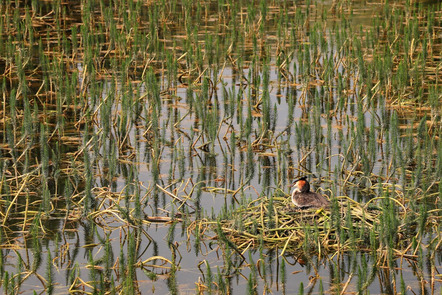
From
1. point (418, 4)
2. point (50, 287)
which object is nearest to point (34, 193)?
point (50, 287)

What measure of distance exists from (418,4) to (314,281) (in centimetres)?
872

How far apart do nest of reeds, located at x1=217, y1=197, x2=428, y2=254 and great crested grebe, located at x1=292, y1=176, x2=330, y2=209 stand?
0.14 ft

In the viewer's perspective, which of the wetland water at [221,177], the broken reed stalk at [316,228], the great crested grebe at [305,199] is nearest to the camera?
the wetland water at [221,177]

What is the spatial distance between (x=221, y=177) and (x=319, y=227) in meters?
1.41

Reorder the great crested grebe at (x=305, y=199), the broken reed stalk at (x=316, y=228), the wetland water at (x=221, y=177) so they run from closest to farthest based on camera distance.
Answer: the wetland water at (x=221, y=177), the broken reed stalk at (x=316, y=228), the great crested grebe at (x=305, y=199)

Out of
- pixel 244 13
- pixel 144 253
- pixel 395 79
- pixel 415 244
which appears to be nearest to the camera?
pixel 415 244

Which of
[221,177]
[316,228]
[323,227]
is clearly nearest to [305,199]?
[323,227]

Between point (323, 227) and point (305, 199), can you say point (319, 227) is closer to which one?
point (323, 227)

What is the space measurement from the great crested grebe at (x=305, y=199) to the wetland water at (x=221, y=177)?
2.8 inches

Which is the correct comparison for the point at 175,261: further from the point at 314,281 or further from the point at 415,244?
the point at 415,244

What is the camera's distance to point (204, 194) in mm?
6109

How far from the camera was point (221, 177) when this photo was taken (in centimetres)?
644

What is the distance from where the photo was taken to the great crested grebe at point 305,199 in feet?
17.5

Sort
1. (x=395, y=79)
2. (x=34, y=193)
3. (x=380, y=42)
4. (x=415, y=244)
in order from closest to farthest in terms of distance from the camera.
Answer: (x=415, y=244), (x=34, y=193), (x=395, y=79), (x=380, y=42)
